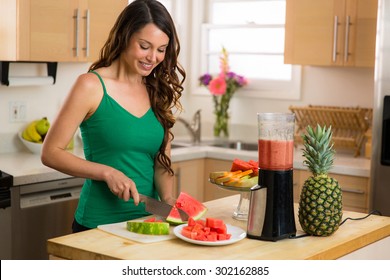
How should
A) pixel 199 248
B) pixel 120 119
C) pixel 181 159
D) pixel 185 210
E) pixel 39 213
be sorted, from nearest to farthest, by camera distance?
pixel 199 248 < pixel 185 210 < pixel 120 119 < pixel 39 213 < pixel 181 159

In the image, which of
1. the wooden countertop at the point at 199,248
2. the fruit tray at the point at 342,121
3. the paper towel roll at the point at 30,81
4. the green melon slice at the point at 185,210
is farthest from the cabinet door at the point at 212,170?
the wooden countertop at the point at 199,248

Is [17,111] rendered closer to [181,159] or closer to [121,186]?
[181,159]

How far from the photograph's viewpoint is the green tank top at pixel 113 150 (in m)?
2.69

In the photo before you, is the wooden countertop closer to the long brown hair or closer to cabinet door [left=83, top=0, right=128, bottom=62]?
the long brown hair

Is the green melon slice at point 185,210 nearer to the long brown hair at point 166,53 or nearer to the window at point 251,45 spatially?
the long brown hair at point 166,53

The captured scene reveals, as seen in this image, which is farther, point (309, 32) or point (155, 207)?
point (309, 32)

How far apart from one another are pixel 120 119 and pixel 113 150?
123mm

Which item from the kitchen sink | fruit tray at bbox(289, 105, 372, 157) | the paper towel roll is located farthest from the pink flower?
the paper towel roll

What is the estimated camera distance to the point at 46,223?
383cm

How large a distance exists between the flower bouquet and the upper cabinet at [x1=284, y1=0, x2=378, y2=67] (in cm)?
64

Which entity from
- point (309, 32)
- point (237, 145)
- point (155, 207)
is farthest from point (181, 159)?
point (155, 207)

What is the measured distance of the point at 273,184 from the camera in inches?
93.7

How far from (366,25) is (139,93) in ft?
6.87
